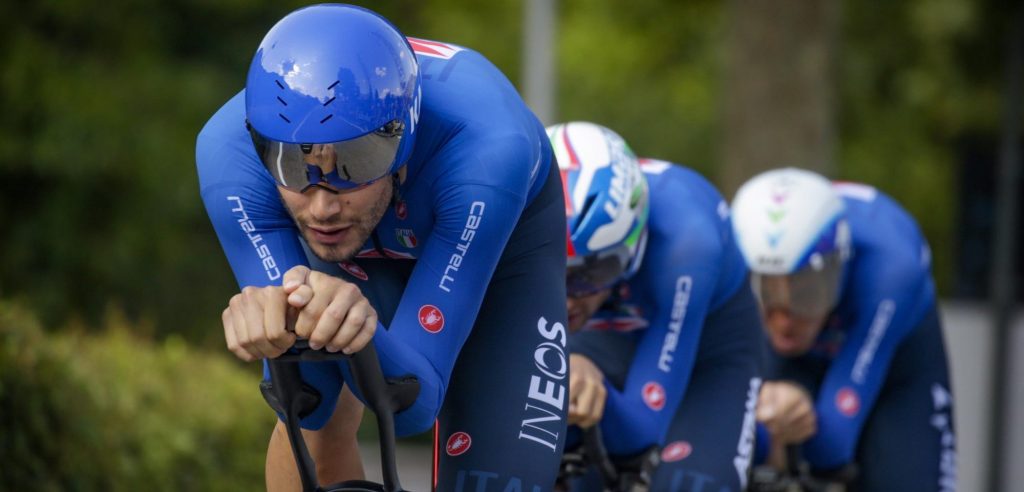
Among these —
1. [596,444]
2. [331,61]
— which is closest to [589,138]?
[596,444]

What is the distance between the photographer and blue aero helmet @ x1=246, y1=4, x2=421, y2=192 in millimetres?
3689

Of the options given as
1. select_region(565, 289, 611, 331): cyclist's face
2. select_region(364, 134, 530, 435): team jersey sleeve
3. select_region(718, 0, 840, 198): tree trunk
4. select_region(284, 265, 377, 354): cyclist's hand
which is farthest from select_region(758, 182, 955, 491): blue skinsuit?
select_region(718, 0, 840, 198): tree trunk

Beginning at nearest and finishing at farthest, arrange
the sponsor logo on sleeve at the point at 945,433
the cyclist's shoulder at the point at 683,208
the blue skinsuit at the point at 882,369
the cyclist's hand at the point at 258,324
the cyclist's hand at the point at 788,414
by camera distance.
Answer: the cyclist's hand at the point at 258,324
the cyclist's shoulder at the point at 683,208
the cyclist's hand at the point at 788,414
the blue skinsuit at the point at 882,369
the sponsor logo on sleeve at the point at 945,433

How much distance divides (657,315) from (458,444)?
1.66 metres

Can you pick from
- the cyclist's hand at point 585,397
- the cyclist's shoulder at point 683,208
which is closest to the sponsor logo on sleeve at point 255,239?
the cyclist's hand at point 585,397

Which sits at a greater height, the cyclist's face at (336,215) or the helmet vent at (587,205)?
the cyclist's face at (336,215)

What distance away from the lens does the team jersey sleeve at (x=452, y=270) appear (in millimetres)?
3875

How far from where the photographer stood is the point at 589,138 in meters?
5.65

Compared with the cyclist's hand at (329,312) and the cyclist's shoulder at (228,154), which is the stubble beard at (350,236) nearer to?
the cyclist's shoulder at (228,154)

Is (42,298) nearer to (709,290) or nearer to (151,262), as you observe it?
(151,262)

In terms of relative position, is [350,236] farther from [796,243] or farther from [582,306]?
[796,243]

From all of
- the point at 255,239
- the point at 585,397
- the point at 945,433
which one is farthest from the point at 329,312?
the point at 945,433

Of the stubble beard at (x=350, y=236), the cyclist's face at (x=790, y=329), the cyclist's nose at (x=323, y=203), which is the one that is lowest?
the cyclist's face at (x=790, y=329)

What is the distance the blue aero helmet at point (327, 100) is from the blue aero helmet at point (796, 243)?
11.1 feet
